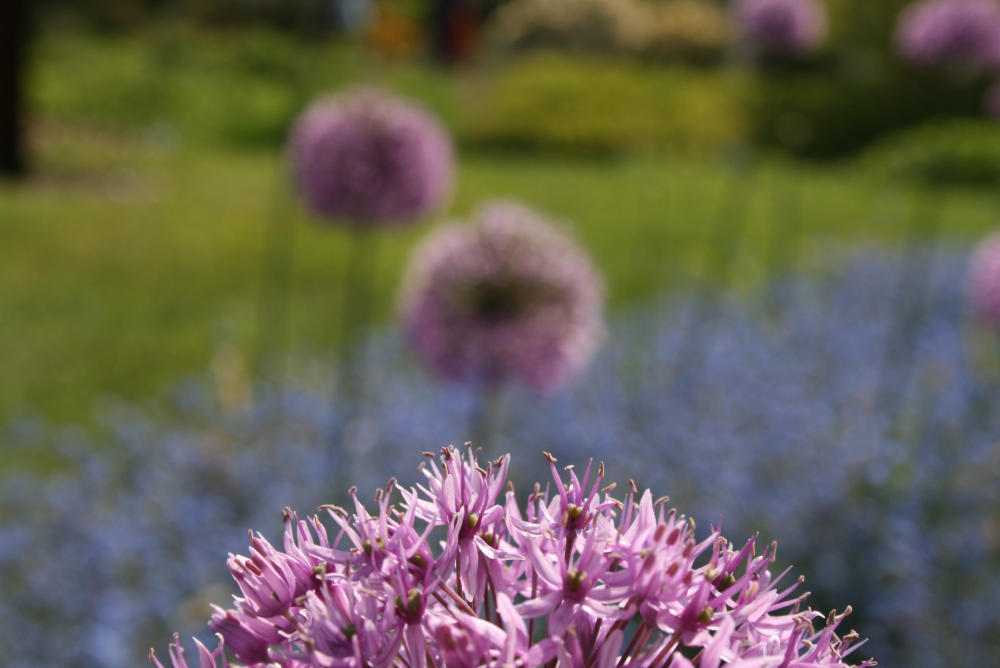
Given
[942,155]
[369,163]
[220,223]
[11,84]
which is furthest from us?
[942,155]

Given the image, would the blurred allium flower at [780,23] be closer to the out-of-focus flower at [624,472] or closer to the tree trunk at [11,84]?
the out-of-focus flower at [624,472]

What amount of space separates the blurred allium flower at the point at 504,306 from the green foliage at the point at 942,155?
10679 millimetres

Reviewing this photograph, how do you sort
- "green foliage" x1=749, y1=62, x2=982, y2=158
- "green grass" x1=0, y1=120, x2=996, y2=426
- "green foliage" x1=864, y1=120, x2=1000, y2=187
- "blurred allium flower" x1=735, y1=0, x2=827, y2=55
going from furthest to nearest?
"green foliage" x1=749, y1=62, x2=982, y2=158 < "green foliage" x1=864, y1=120, x2=1000, y2=187 < "green grass" x1=0, y1=120, x2=996, y2=426 < "blurred allium flower" x1=735, y1=0, x2=827, y2=55

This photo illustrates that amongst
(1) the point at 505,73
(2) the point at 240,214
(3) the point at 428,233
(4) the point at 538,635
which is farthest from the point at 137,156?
(4) the point at 538,635

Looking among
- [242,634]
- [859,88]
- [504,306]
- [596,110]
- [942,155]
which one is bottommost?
[242,634]

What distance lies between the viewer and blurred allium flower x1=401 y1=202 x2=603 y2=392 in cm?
327

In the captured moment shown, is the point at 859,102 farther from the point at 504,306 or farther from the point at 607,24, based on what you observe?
the point at 504,306

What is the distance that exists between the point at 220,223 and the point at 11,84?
319 centimetres

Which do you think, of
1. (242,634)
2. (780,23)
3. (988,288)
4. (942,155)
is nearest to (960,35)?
(780,23)

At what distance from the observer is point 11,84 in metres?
10.6

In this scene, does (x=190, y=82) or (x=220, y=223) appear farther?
(x=190, y=82)

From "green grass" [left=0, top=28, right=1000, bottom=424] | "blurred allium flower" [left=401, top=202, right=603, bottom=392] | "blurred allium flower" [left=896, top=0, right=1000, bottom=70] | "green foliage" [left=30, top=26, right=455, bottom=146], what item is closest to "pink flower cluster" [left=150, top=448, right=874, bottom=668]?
"blurred allium flower" [left=401, top=202, right=603, bottom=392]

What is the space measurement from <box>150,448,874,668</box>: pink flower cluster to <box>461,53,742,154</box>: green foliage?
14.6m

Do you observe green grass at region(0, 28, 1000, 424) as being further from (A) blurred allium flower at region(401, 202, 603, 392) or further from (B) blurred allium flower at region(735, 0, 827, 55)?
(A) blurred allium flower at region(401, 202, 603, 392)
